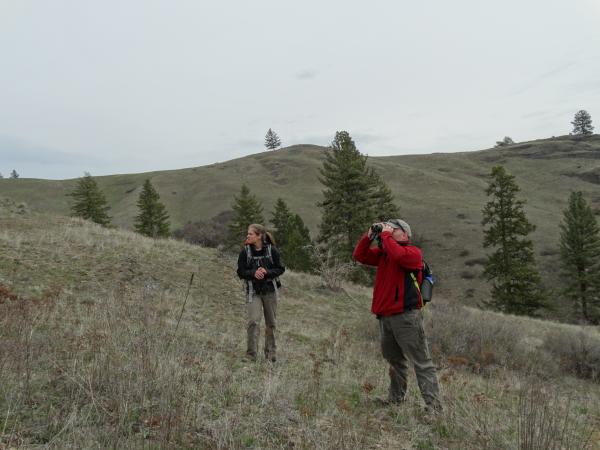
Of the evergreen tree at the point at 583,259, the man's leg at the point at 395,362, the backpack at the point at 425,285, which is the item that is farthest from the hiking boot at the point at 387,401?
the evergreen tree at the point at 583,259

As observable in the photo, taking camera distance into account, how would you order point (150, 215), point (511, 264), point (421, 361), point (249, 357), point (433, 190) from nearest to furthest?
point (421, 361)
point (249, 357)
point (511, 264)
point (150, 215)
point (433, 190)

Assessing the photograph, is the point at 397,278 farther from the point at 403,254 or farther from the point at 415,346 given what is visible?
the point at 415,346

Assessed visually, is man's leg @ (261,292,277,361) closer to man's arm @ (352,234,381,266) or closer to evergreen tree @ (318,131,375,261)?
man's arm @ (352,234,381,266)

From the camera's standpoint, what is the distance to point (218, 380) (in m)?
4.71

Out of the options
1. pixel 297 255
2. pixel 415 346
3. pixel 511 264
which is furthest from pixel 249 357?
pixel 511 264

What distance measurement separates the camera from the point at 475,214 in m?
59.5

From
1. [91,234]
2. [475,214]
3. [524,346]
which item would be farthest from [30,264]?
[475,214]

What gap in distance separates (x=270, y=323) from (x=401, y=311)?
2.74 m

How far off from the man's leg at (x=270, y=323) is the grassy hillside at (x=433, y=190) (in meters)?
35.7

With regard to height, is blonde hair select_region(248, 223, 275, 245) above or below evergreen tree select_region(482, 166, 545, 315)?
above

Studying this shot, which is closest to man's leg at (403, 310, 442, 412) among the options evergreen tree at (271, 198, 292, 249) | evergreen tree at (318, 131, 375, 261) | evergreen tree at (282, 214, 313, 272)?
evergreen tree at (318, 131, 375, 261)

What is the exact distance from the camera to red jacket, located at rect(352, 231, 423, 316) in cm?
468

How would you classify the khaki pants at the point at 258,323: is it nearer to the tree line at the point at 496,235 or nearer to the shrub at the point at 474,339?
the shrub at the point at 474,339

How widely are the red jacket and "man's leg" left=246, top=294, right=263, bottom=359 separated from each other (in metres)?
2.39
